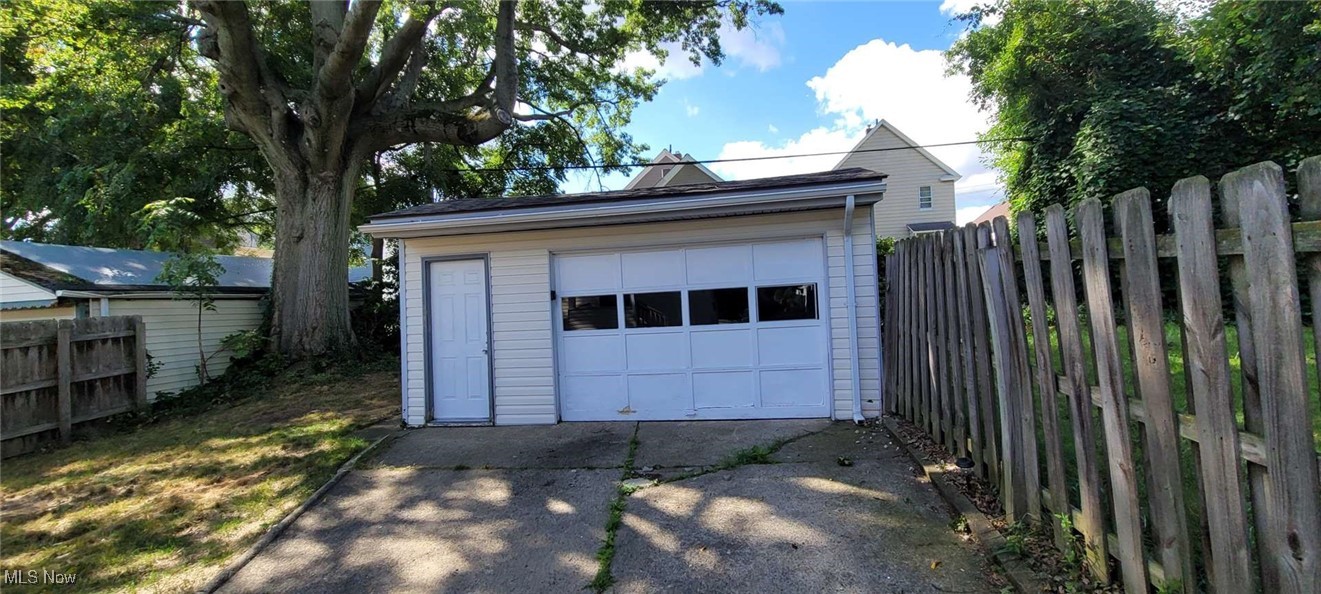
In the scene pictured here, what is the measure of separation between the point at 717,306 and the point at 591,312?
4.80 feet

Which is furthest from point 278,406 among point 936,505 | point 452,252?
point 936,505

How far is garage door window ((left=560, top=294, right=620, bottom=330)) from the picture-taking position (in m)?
6.47

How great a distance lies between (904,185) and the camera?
2428 centimetres

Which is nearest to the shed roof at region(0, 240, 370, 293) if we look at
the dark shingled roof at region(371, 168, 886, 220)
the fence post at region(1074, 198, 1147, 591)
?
the dark shingled roof at region(371, 168, 886, 220)

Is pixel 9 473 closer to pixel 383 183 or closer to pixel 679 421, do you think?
pixel 679 421

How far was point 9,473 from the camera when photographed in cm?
579

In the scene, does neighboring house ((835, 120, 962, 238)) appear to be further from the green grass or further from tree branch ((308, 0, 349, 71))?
tree branch ((308, 0, 349, 71))

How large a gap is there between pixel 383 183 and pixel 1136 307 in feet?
56.0

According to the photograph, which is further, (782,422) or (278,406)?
(278,406)

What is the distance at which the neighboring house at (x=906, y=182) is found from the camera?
78.9 ft

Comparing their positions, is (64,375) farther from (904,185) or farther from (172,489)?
(904,185)

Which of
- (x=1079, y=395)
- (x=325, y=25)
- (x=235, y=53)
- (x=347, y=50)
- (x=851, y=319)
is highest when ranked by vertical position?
(x=325, y=25)

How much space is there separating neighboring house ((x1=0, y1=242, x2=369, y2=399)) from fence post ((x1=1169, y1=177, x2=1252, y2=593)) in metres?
12.2

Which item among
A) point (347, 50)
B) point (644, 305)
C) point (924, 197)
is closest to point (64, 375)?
point (347, 50)
